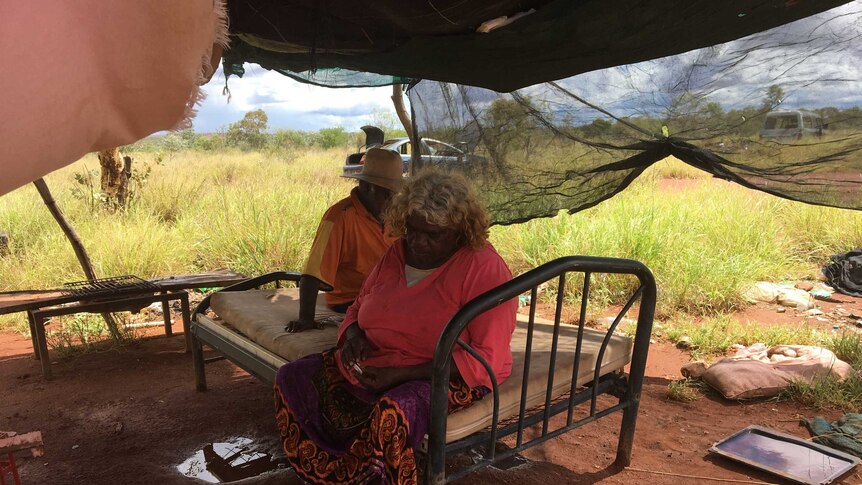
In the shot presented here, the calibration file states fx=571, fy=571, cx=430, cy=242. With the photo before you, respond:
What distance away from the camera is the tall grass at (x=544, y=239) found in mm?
6184

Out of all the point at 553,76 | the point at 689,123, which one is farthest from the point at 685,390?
the point at 553,76

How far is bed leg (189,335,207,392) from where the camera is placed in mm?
4016

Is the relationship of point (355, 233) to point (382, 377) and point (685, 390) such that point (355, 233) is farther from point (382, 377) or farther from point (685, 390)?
point (685, 390)

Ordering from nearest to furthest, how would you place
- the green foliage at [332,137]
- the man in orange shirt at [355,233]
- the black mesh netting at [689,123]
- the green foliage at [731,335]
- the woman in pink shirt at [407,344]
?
1. the woman in pink shirt at [407,344]
2. the black mesh netting at [689,123]
3. the man in orange shirt at [355,233]
4. the green foliage at [731,335]
5. the green foliage at [332,137]

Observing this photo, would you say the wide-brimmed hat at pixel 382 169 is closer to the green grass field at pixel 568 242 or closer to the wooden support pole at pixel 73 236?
the green grass field at pixel 568 242

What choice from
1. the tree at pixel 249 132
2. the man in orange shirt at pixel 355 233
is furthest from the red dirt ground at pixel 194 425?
the tree at pixel 249 132

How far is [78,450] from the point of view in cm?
332

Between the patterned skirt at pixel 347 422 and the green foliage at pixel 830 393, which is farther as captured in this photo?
the green foliage at pixel 830 393

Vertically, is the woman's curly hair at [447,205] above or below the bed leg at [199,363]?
above

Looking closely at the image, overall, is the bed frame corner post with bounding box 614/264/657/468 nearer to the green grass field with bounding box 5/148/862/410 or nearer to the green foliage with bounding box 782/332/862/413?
the green foliage with bounding box 782/332/862/413

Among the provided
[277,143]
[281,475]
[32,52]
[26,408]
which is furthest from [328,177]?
[277,143]

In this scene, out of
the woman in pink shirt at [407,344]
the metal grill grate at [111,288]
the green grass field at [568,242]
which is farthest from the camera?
the green grass field at [568,242]

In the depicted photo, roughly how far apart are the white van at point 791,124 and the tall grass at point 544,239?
3.10 m

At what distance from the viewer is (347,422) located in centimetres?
248
